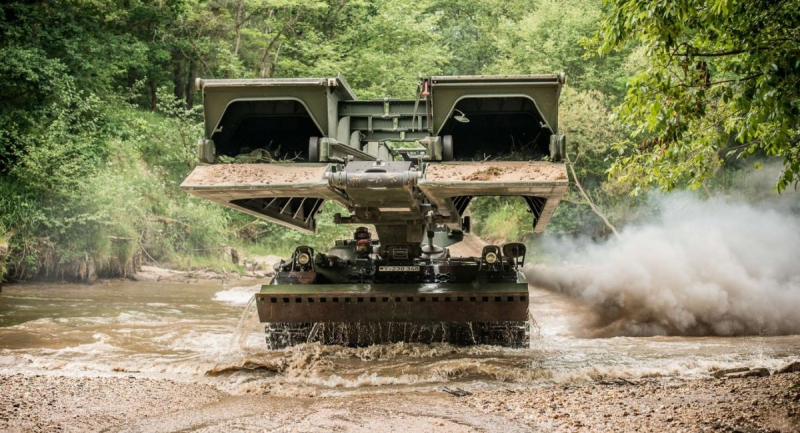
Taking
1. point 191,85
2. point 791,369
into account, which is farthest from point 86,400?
point 191,85

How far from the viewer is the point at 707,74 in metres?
6.63

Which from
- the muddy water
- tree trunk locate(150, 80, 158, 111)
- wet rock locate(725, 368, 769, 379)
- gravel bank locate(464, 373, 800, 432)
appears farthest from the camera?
tree trunk locate(150, 80, 158, 111)

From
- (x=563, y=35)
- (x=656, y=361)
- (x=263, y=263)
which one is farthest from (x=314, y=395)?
(x=563, y=35)

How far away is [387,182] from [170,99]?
56.0 ft

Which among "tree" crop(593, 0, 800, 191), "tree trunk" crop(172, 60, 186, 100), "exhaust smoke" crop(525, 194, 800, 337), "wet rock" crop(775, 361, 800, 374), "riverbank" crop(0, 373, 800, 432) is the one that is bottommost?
"riverbank" crop(0, 373, 800, 432)

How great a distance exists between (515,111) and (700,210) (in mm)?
12217

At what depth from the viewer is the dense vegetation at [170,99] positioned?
17.9 metres

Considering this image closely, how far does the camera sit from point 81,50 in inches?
861

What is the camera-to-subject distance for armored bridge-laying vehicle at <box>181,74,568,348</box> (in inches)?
298

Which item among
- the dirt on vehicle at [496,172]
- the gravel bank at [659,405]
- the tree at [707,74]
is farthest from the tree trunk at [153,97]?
the gravel bank at [659,405]

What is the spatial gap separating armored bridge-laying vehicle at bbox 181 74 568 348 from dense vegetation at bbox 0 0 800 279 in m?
4.09

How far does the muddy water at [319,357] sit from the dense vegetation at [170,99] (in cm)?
359

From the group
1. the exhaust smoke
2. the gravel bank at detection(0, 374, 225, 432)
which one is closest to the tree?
the gravel bank at detection(0, 374, 225, 432)

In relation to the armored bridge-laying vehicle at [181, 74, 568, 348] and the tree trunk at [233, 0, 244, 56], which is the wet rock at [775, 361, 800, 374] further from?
the tree trunk at [233, 0, 244, 56]
